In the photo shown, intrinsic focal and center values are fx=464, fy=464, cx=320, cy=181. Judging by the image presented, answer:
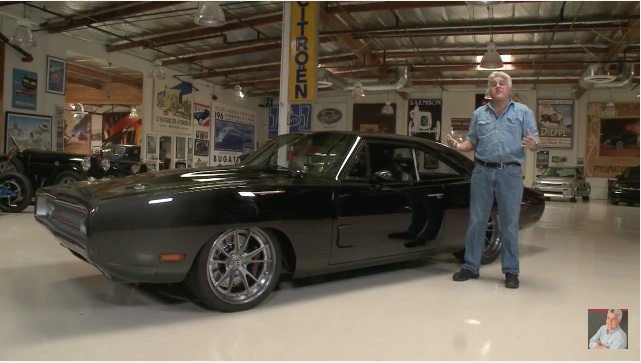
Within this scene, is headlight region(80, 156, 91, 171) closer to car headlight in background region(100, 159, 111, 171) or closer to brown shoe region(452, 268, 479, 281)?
car headlight in background region(100, 159, 111, 171)

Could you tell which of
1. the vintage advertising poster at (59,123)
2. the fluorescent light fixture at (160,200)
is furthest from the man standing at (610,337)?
the vintage advertising poster at (59,123)

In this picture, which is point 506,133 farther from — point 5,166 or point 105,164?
point 5,166

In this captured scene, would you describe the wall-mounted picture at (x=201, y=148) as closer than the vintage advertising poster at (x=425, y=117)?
Yes

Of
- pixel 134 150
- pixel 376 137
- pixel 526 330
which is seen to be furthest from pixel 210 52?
pixel 526 330

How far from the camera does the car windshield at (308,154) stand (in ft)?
10.6

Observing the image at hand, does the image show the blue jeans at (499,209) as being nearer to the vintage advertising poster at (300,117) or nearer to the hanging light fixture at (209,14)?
the vintage advertising poster at (300,117)

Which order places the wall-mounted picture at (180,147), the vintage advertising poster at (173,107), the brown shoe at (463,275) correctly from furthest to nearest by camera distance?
the wall-mounted picture at (180,147)
the vintage advertising poster at (173,107)
the brown shoe at (463,275)

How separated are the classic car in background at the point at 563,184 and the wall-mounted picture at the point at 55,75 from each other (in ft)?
44.7

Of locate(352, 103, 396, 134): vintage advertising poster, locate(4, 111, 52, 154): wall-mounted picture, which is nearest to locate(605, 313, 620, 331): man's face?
locate(4, 111, 52, 154): wall-mounted picture

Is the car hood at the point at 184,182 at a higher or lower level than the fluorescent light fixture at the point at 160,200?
higher

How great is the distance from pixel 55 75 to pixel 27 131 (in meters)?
1.67

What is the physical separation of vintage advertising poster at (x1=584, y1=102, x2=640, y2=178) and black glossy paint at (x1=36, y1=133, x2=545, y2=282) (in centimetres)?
1665

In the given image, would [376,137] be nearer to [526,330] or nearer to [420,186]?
[420,186]

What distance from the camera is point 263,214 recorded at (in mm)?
2617
